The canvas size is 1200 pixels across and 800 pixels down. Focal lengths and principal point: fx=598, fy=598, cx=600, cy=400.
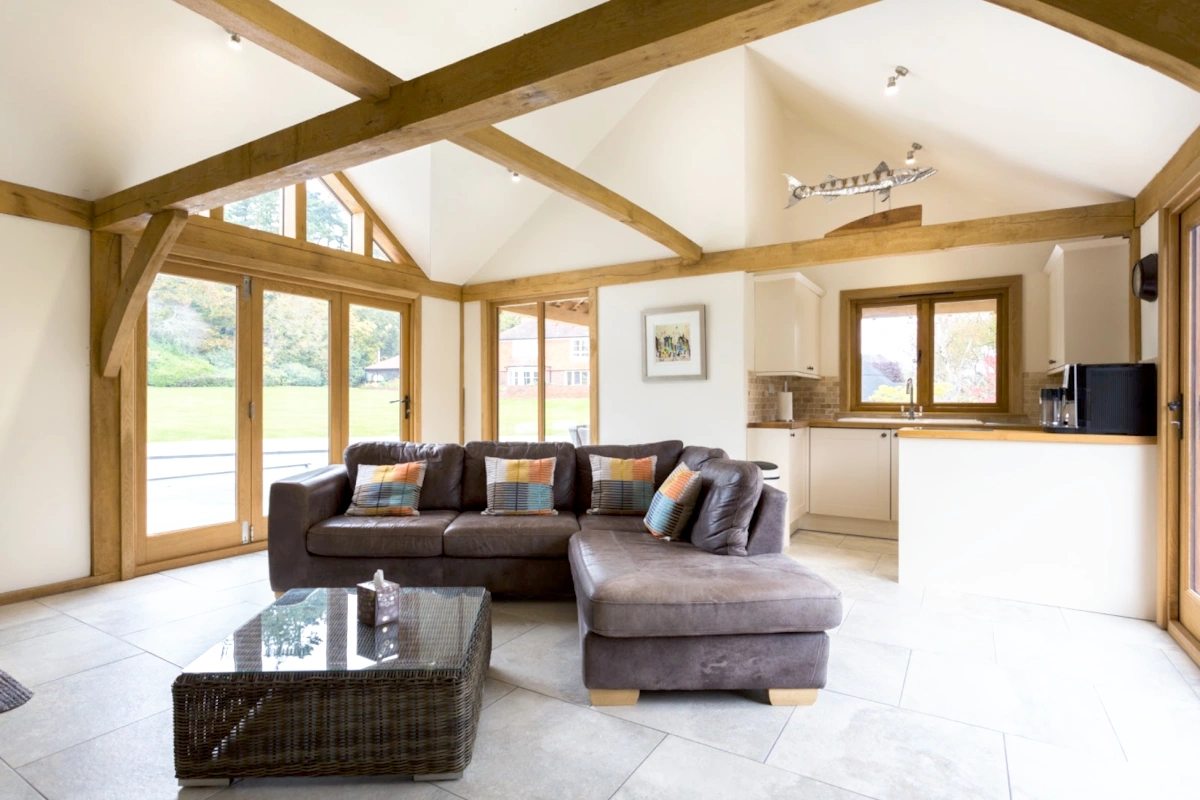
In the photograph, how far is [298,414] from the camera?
479 centimetres

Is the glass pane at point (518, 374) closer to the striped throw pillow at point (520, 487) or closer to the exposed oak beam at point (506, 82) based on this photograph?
the striped throw pillow at point (520, 487)

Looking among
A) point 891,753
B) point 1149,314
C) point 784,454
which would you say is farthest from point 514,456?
point 1149,314

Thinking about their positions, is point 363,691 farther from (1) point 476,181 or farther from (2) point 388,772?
(1) point 476,181

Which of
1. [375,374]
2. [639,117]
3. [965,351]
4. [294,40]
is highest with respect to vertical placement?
[639,117]

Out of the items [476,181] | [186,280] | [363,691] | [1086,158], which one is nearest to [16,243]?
[186,280]

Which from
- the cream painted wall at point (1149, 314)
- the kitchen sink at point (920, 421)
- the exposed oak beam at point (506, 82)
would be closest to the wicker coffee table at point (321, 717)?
the exposed oak beam at point (506, 82)

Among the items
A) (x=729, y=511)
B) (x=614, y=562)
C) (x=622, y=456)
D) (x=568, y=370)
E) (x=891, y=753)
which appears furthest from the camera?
(x=568, y=370)

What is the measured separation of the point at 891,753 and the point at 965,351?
174 inches

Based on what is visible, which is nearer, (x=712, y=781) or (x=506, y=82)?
(x=712, y=781)

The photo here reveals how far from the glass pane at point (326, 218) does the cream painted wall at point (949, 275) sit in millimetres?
4229

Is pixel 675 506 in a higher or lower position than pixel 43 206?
lower

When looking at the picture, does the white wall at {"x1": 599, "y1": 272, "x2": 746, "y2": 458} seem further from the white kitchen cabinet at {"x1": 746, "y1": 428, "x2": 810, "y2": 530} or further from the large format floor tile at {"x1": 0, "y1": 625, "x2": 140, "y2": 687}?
the large format floor tile at {"x1": 0, "y1": 625, "x2": 140, "y2": 687}

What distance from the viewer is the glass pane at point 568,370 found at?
571cm

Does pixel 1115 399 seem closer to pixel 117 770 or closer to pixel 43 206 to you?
pixel 117 770
